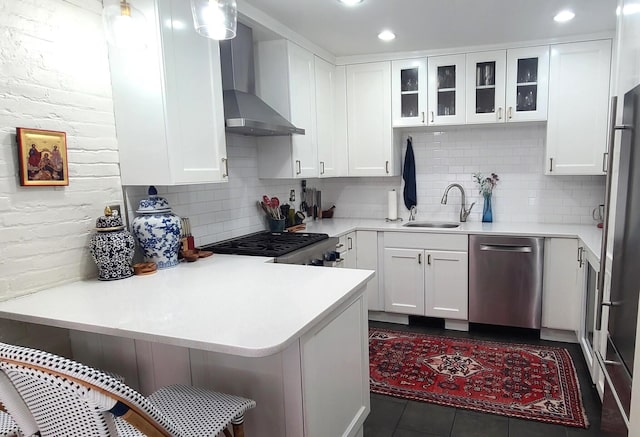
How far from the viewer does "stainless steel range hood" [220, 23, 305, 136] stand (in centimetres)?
265

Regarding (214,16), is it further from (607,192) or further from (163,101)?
(607,192)

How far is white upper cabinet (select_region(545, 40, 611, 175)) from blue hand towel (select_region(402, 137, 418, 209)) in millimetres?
1188

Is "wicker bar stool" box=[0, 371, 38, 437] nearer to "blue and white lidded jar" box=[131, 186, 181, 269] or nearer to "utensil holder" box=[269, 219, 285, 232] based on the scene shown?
"blue and white lidded jar" box=[131, 186, 181, 269]

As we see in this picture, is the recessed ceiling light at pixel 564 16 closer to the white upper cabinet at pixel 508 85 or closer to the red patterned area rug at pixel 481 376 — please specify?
the white upper cabinet at pixel 508 85

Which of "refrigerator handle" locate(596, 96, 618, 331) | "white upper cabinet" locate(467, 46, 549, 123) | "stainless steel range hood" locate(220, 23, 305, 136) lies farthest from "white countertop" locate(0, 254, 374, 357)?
"white upper cabinet" locate(467, 46, 549, 123)

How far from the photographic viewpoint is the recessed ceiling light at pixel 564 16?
2848 mm

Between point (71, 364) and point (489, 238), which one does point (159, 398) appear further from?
point (489, 238)

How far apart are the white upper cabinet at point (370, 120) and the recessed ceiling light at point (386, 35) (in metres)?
0.51

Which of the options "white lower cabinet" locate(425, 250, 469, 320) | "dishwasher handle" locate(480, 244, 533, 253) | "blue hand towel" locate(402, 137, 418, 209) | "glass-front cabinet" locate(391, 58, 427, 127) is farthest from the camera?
"blue hand towel" locate(402, 137, 418, 209)

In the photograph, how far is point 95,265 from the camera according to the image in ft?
7.04

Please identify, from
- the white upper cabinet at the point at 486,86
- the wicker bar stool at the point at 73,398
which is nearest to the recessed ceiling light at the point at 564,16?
the white upper cabinet at the point at 486,86

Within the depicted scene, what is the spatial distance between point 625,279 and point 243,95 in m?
2.40

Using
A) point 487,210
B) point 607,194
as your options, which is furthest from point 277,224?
point 607,194

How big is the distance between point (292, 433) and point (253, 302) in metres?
0.50
